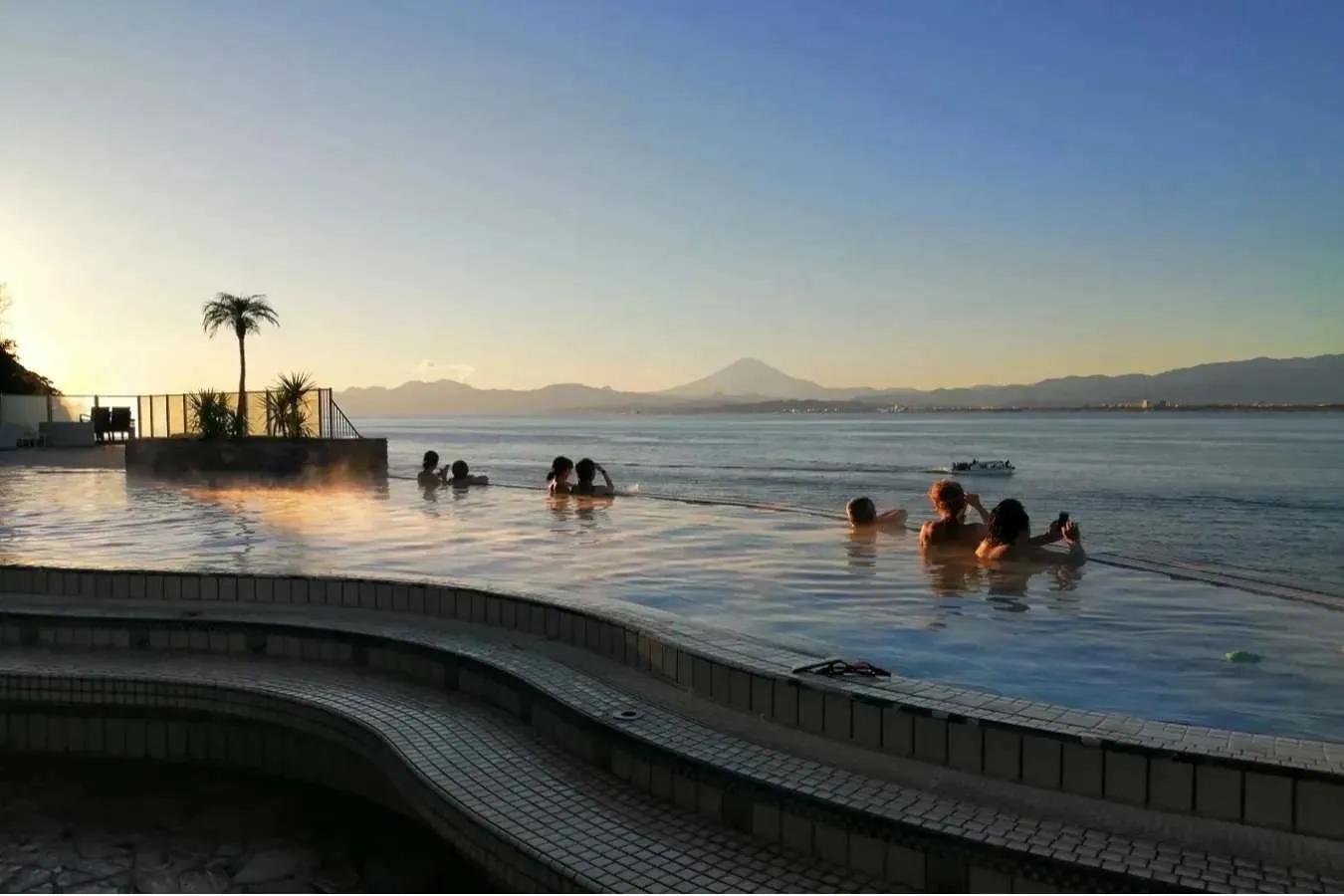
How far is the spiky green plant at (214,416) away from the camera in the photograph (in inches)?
890

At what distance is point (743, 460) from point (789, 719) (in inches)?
1623

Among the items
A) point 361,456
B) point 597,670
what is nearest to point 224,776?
point 597,670

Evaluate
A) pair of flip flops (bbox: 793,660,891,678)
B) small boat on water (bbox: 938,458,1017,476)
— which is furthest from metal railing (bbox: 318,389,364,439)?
small boat on water (bbox: 938,458,1017,476)

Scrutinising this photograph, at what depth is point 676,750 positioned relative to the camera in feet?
11.9

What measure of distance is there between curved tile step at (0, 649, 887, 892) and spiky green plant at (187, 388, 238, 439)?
18308 millimetres

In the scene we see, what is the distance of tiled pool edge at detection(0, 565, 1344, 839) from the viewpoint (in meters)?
3.00

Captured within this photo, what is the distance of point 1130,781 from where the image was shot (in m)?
3.16

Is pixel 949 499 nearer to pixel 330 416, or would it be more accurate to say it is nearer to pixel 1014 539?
pixel 1014 539

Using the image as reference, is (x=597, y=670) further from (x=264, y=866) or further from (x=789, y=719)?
(x=264, y=866)

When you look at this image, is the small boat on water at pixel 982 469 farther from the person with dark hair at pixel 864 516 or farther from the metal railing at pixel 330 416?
the person with dark hair at pixel 864 516

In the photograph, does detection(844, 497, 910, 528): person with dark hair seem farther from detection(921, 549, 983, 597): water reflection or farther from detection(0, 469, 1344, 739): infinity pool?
detection(921, 549, 983, 597): water reflection

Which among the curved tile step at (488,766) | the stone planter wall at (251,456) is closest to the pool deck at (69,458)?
the stone planter wall at (251,456)

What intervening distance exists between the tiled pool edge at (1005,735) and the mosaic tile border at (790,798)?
0.98ft

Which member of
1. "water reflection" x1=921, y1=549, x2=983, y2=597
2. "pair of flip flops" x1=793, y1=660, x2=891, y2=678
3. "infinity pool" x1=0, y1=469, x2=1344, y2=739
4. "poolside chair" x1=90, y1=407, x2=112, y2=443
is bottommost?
"water reflection" x1=921, y1=549, x2=983, y2=597
